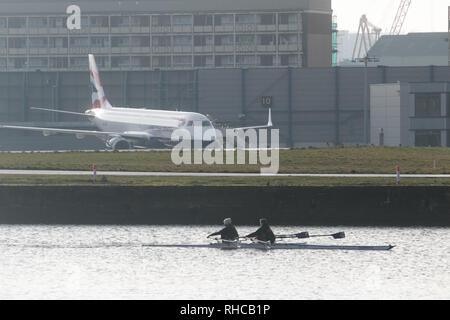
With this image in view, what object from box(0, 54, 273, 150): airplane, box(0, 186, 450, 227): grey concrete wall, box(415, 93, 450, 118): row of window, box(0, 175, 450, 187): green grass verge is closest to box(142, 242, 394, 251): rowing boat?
box(0, 186, 450, 227): grey concrete wall

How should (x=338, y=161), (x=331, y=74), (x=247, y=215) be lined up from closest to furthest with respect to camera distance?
1. (x=247, y=215)
2. (x=338, y=161)
3. (x=331, y=74)

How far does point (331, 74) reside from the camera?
148875 mm

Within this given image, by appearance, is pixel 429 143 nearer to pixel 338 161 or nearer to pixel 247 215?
pixel 338 161

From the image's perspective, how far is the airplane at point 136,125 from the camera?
350 feet

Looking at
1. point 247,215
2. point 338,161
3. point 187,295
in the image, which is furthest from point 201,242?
point 338,161

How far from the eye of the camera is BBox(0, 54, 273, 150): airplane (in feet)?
350

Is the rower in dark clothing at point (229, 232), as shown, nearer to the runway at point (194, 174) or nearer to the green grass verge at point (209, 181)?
the green grass verge at point (209, 181)

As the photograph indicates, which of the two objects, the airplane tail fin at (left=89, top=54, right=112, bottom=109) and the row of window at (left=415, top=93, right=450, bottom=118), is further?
the airplane tail fin at (left=89, top=54, right=112, bottom=109)

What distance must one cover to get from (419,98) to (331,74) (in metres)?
30.6

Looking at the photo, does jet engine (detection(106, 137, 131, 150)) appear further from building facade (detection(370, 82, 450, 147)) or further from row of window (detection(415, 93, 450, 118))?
row of window (detection(415, 93, 450, 118))

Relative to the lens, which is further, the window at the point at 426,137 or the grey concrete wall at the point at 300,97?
the grey concrete wall at the point at 300,97

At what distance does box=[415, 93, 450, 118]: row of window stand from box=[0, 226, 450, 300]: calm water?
5745 centimetres

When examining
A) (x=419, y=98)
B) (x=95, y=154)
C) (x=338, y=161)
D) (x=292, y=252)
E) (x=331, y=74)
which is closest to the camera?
(x=292, y=252)

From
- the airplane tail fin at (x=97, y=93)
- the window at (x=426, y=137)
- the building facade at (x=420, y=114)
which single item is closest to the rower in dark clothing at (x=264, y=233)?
the building facade at (x=420, y=114)
